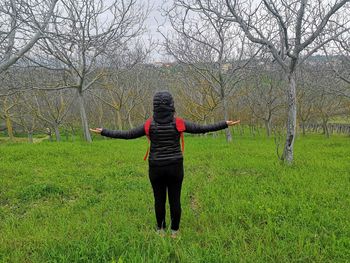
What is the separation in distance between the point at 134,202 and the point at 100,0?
27.7ft

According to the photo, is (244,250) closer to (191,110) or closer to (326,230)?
(326,230)

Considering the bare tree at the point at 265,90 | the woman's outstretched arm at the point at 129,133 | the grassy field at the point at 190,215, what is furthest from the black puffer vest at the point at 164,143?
the bare tree at the point at 265,90

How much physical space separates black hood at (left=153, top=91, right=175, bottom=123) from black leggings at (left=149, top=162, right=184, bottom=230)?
59 centimetres

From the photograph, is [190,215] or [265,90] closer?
[190,215]

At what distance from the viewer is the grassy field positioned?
2.95 m

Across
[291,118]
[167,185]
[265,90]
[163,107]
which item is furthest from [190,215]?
[265,90]

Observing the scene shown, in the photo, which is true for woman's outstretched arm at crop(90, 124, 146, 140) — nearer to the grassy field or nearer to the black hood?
the black hood

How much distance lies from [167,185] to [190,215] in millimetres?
983

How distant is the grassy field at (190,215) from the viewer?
2951 millimetres

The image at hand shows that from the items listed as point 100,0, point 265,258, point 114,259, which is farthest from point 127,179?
point 100,0

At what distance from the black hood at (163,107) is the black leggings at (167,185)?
59cm

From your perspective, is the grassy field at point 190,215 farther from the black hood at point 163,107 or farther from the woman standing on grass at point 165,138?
the black hood at point 163,107

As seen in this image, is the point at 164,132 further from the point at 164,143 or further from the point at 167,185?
the point at 167,185

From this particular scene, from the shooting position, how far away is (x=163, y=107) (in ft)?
10.3
